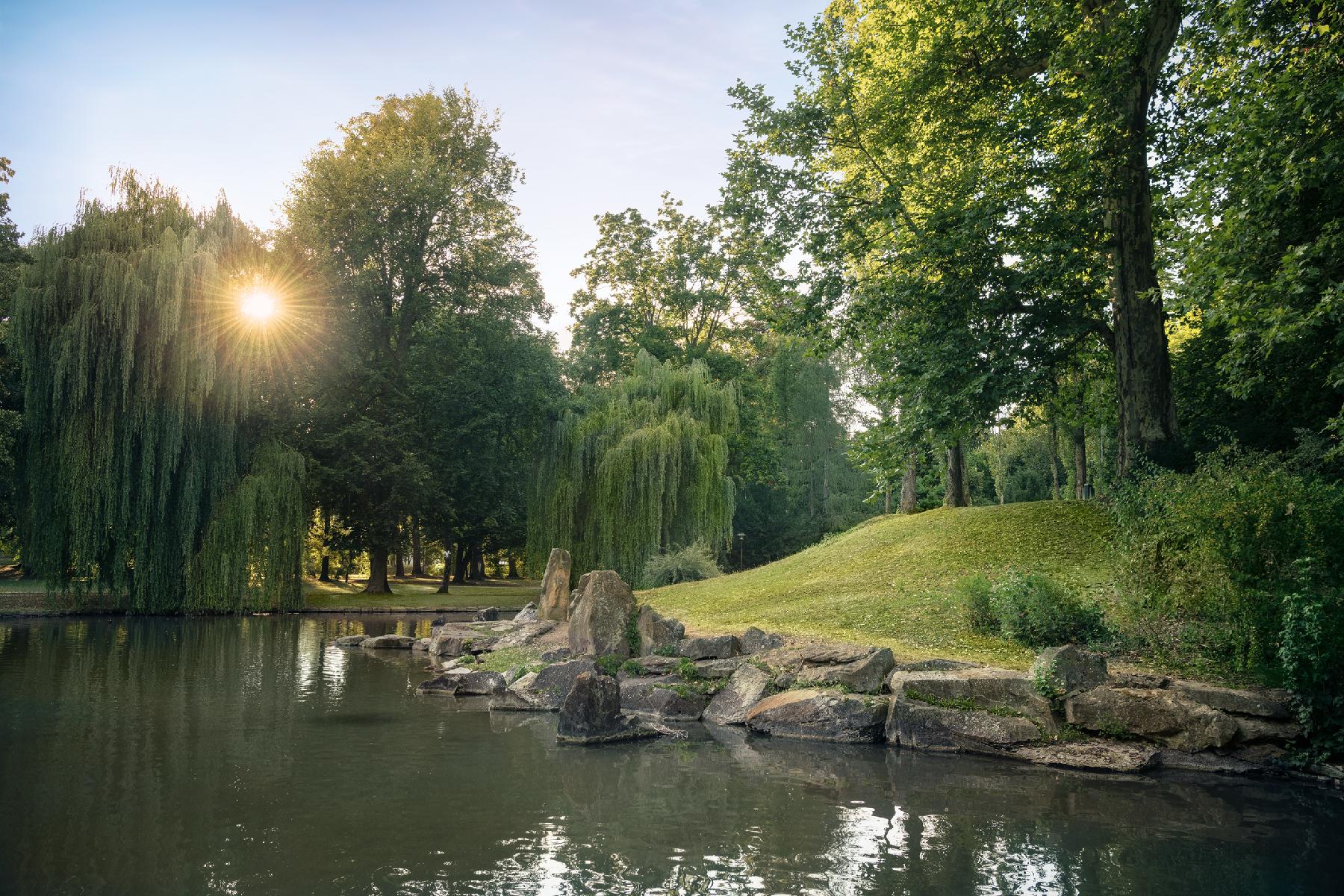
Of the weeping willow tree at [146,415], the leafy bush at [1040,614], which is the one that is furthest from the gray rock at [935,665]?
the weeping willow tree at [146,415]

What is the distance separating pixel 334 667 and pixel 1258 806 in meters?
14.7

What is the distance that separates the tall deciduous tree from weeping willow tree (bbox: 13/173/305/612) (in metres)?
5.67

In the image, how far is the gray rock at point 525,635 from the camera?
18.0 meters

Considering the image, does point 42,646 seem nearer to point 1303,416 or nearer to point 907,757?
point 907,757

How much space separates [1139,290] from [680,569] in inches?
652

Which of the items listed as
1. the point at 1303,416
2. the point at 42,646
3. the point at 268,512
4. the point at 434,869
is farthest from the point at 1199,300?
the point at 268,512

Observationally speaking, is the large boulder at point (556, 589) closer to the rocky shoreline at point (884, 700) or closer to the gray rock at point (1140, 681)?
the rocky shoreline at point (884, 700)

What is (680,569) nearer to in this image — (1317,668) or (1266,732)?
(1266,732)

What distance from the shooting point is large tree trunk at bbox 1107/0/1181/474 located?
54.4 feet

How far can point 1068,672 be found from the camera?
404 inches

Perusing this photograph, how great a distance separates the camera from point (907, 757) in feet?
32.5

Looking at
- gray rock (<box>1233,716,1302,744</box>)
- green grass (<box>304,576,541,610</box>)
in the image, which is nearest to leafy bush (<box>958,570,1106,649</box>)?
gray rock (<box>1233,716,1302,744</box>)

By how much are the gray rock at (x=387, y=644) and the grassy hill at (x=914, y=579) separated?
20.7 ft

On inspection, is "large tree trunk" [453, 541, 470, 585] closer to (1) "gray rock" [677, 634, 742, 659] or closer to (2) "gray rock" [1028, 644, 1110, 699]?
(1) "gray rock" [677, 634, 742, 659]
